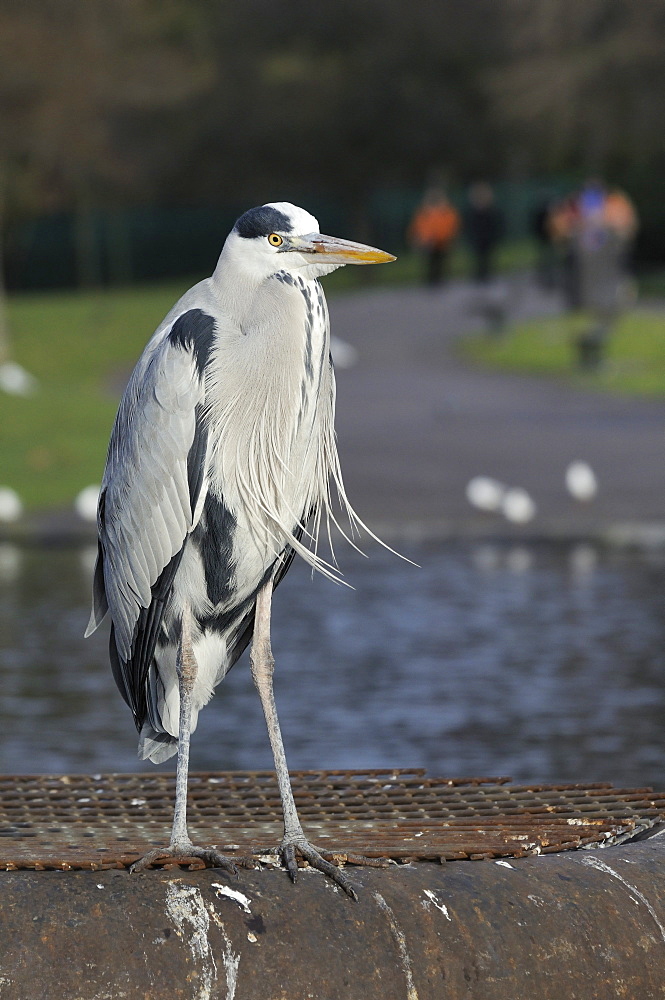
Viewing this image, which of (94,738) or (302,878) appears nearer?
(302,878)

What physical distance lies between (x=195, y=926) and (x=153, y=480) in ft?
4.15

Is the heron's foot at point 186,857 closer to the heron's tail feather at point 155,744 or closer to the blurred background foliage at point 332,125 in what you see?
the heron's tail feather at point 155,744

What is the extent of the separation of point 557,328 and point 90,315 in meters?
13.1

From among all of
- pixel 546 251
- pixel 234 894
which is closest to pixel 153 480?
pixel 234 894

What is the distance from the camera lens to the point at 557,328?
1158 inches

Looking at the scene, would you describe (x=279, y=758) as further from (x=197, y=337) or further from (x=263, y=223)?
(x=263, y=223)

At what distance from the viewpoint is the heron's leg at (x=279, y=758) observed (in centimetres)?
423

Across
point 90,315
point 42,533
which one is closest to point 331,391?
point 42,533

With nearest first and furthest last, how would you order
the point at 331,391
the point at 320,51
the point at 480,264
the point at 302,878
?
the point at 302,878, the point at 331,391, the point at 480,264, the point at 320,51

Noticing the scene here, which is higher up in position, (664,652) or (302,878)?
(302,878)

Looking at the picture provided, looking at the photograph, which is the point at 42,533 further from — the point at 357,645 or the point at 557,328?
the point at 557,328

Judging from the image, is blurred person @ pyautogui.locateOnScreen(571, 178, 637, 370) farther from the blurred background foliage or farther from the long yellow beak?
the long yellow beak

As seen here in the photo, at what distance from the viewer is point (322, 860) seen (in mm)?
4246

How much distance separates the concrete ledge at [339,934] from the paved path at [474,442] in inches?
376
